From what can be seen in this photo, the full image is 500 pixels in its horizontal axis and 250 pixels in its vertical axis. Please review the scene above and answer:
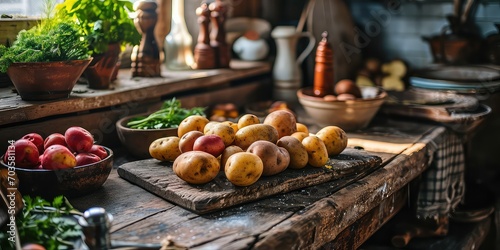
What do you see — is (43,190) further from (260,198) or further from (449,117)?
(449,117)

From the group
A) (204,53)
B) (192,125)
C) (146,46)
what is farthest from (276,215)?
(204,53)

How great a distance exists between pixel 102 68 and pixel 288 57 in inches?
42.2

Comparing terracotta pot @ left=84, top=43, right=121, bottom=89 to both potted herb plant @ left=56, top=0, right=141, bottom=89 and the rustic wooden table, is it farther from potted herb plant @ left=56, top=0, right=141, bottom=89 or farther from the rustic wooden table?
the rustic wooden table

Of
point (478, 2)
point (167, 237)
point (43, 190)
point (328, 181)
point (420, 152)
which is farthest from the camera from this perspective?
point (478, 2)

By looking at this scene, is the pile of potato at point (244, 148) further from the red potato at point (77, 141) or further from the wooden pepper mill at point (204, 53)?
the wooden pepper mill at point (204, 53)

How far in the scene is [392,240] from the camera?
220 centimetres

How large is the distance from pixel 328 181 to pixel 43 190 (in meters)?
0.81

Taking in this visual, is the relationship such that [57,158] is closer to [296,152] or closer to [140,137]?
[140,137]

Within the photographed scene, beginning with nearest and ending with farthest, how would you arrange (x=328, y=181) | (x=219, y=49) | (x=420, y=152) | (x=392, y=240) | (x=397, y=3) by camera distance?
(x=328, y=181) < (x=420, y=152) < (x=392, y=240) < (x=219, y=49) < (x=397, y=3)

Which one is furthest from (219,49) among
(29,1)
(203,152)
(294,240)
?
(294,240)

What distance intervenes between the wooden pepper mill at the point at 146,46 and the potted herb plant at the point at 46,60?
0.49 meters

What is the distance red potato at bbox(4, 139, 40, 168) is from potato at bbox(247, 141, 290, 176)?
0.59 meters

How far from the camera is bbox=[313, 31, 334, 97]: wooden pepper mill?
2.33 meters

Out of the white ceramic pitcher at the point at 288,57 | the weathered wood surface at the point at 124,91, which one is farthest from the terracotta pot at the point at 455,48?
the weathered wood surface at the point at 124,91
